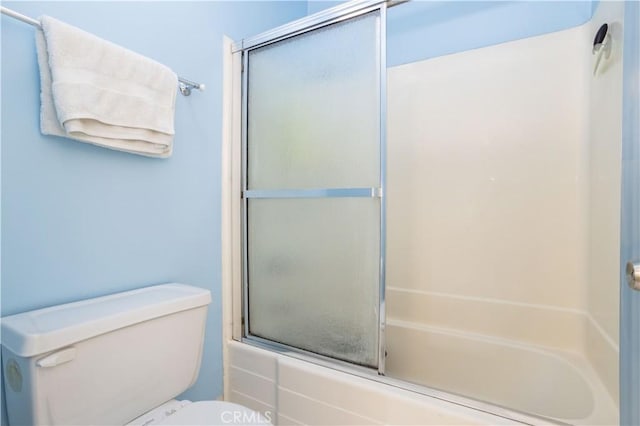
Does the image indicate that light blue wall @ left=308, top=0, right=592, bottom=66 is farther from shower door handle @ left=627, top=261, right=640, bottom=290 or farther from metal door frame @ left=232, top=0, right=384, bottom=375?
shower door handle @ left=627, top=261, right=640, bottom=290

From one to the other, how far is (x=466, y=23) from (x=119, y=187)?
1836mm

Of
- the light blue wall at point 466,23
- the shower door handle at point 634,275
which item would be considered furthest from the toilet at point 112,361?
the light blue wall at point 466,23

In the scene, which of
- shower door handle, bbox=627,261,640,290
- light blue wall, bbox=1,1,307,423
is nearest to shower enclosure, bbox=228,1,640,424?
light blue wall, bbox=1,1,307,423

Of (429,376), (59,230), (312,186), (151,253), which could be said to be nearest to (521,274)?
(429,376)

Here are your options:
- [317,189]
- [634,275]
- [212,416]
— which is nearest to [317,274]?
[317,189]

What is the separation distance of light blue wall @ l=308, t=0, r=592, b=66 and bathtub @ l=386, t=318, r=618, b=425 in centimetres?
155

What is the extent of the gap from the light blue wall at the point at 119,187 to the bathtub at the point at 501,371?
1012 millimetres

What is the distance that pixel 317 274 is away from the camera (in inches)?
52.4

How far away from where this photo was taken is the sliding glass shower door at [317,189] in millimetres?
1178

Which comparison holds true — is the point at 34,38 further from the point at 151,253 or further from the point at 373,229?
the point at 373,229

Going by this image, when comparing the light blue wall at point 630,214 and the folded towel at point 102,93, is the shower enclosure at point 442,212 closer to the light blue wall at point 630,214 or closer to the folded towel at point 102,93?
the light blue wall at point 630,214

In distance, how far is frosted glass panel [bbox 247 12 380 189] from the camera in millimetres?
1179

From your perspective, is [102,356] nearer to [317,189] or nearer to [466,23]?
[317,189]

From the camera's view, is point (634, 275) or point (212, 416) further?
point (212, 416)
